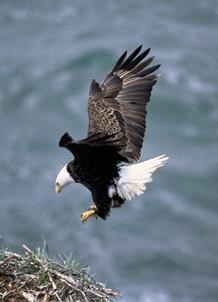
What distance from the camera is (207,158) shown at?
66.9 ft

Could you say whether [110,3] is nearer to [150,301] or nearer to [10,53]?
[10,53]

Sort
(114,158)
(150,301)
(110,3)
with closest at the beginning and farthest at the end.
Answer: (114,158)
(150,301)
(110,3)

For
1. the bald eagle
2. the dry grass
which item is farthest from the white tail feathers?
the dry grass

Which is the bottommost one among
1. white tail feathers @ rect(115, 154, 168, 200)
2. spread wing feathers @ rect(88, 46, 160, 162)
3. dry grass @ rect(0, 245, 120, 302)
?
dry grass @ rect(0, 245, 120, 302)

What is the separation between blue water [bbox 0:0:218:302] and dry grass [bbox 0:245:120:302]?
28.6 feet

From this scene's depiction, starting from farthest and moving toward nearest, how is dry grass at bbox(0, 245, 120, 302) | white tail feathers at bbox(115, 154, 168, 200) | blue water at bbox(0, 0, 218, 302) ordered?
blue water at bbox(0, 0, 218, 302) → white tail feathers at bbox(115, 154, 168, 200) → dry grass at bbox(0, 245, 120, 302)

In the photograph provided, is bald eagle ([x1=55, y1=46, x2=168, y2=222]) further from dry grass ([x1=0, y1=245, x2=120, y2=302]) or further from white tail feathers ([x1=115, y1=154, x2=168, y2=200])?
dry grass ([x1=0, y1=245, x2=120, y2=302])

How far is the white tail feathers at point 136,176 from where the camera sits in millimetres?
8219

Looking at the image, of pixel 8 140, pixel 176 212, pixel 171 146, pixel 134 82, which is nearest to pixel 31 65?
pixel 8 140

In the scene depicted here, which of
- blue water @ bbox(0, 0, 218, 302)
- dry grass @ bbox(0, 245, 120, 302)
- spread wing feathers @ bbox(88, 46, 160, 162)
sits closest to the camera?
dry grass @ bbox(0, 245, 120, 302)

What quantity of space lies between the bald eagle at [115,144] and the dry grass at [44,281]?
0.89 meters

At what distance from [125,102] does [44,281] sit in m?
2.65

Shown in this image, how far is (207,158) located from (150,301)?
14.2 feet

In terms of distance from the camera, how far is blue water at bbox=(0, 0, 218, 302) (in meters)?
Answer: 17.9
